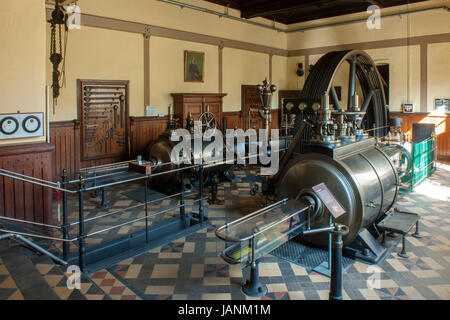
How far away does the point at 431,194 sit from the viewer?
6297 mm

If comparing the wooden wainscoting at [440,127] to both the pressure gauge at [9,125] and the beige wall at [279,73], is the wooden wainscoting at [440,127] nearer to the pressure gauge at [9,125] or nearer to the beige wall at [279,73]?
the beige wall at [279,73]

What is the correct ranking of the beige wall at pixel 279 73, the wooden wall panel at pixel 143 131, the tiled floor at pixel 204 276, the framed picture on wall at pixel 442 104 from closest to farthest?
the tiled floor at pixel 204 276, the wooden wall panel at pixel 143 131, the framed picture on wall at pixel 442 104, the beige wall at pixel 279 73

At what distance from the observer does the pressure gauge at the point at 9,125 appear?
396cm

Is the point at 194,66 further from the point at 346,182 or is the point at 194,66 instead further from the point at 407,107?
the point at 346,182

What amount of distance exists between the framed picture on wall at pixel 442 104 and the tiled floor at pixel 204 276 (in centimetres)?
602

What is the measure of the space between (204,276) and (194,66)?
20.6 ft

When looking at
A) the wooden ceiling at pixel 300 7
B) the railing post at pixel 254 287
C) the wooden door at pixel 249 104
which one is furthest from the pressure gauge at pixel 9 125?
the wooden door at pixel 249 104

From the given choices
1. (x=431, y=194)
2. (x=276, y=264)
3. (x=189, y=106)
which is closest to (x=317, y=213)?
(x=276, y=264)

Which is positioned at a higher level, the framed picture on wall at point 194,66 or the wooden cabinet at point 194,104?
the framed picture on wall at point 194,66

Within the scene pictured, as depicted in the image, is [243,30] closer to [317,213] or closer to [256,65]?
[256,65]

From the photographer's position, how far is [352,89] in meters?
6.31

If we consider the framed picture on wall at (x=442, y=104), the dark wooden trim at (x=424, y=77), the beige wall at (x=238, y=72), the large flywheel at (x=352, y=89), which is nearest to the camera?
the large flywheel at (x=352, y=89)

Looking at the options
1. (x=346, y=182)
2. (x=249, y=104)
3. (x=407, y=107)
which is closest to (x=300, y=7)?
(x=249, y=104)

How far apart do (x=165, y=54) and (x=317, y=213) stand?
18.6 ft
